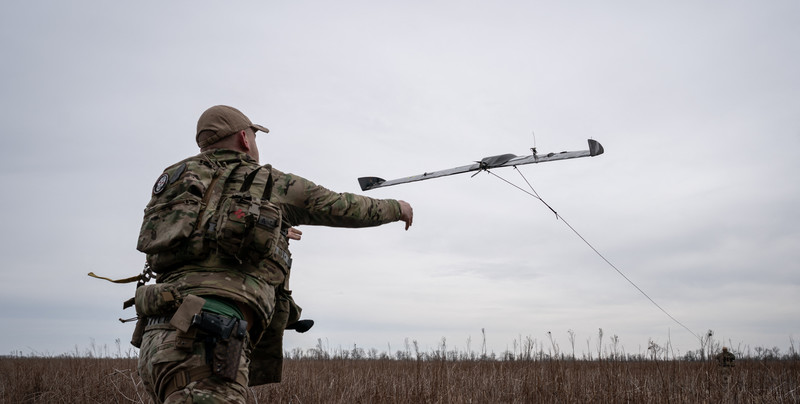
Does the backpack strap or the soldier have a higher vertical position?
the backpack strap

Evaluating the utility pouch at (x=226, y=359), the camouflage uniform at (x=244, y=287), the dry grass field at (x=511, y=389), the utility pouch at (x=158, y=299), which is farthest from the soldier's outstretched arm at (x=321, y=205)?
the dry grass field at (x=511, y=389)

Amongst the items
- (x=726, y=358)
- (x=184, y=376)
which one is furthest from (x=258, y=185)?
(x=726, y=358)

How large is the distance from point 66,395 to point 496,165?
24.9 ft

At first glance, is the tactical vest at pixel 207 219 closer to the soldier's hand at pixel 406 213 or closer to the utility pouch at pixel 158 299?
the utility pouch at pixel 158 299

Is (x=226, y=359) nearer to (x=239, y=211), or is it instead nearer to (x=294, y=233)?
(x=239, y=211)

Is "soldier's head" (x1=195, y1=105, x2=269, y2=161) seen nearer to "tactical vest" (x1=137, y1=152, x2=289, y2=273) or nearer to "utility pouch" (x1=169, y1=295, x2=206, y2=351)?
"tactical vest" (x1=137, y1=152, x2=289, y2=273)

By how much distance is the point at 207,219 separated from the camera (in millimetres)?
2965

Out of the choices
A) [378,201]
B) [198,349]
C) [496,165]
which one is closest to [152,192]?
[198,349]

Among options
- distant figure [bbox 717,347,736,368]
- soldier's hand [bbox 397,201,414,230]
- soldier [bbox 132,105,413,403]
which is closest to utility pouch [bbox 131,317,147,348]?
soldier [bbox 132,105,413,403]

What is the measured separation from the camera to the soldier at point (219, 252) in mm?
2709

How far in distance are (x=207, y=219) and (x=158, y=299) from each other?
0.46 m

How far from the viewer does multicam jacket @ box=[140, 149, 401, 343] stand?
2926 millimetres

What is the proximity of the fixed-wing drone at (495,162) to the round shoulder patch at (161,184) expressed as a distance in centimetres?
212

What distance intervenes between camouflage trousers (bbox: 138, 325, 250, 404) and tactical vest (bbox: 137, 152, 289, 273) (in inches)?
16.5
